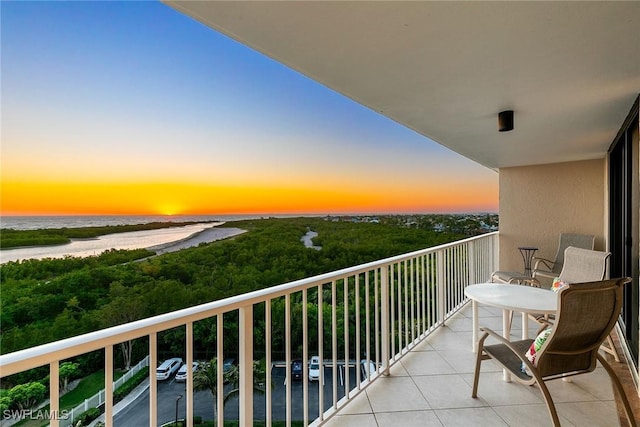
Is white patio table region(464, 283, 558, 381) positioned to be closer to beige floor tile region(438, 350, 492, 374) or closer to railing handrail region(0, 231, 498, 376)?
beige floor tile region(438, 350, 492, 374)

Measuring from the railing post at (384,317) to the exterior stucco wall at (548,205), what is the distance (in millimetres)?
4382

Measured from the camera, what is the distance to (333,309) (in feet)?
7.52

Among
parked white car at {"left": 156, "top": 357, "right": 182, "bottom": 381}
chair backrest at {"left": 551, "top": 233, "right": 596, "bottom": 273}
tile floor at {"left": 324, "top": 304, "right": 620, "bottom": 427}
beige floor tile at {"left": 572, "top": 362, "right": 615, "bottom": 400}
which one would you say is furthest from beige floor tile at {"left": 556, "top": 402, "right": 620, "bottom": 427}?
chair backrest at {"left": 551, "top": 233, "right": 596, "bottom": 273}

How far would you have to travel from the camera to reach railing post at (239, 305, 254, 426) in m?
1.54

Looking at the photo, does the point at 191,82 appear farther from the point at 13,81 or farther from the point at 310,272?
the point at 310,272

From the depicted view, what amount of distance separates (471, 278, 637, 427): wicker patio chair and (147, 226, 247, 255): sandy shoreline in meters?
8.34

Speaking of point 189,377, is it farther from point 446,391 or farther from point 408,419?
point 446,391

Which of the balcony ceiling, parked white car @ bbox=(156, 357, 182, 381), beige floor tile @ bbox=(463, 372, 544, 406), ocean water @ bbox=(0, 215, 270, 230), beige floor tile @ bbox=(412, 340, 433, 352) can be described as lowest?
parked white car @ bbox=(156, 357, 182, 381)

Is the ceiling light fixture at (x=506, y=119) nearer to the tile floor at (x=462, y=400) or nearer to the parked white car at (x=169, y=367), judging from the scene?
the tile floor at (x=462, y=400)

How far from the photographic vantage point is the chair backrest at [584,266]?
307 centimetres

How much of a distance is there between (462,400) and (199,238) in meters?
8.62

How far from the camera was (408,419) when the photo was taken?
83.4 inches

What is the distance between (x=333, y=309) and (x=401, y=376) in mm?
1007

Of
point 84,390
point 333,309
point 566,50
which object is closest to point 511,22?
point 566,50
